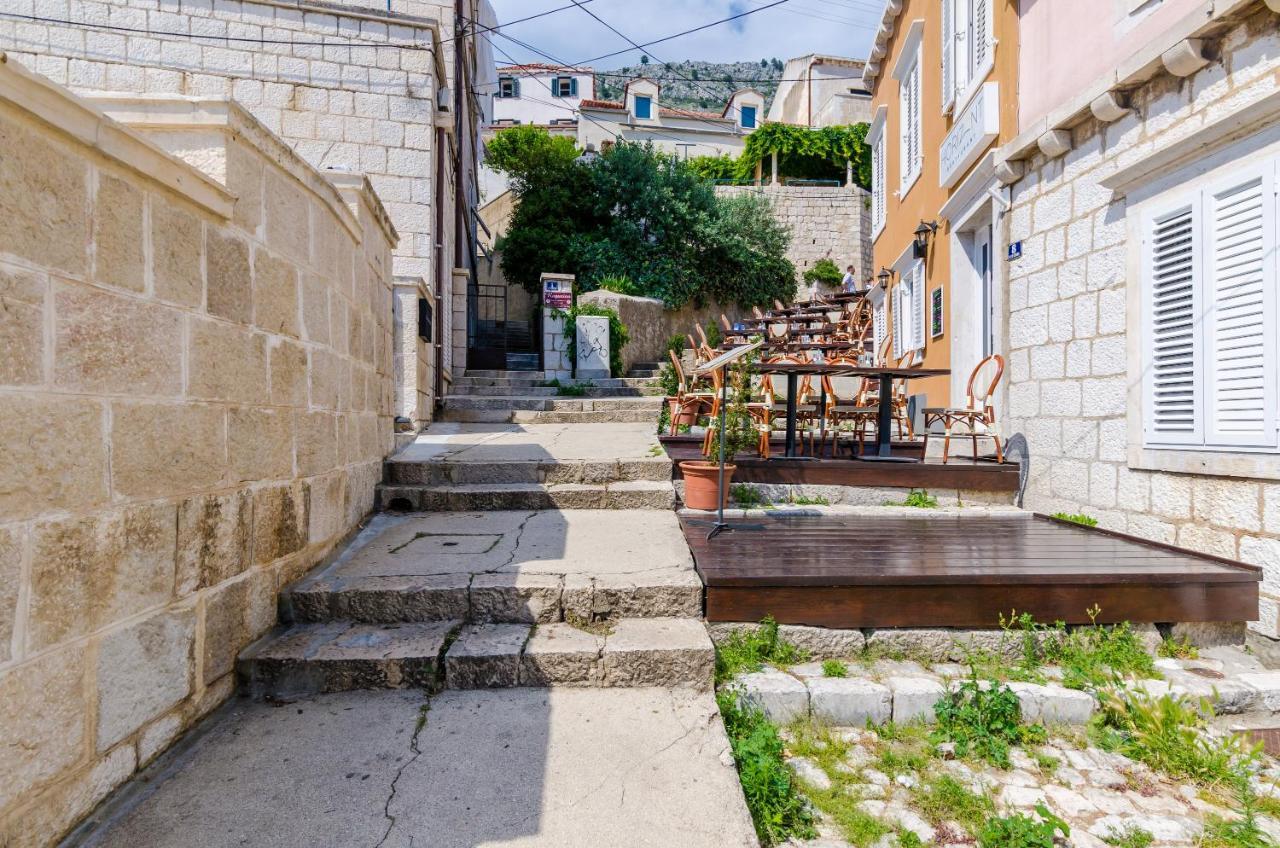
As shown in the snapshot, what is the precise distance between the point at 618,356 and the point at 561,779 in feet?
26.4

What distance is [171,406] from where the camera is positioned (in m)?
1.99

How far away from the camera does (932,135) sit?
770cm

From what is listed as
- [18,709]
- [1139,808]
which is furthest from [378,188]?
[1139,808]

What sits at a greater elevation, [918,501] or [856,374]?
[856,374]

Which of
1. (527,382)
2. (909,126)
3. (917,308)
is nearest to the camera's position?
(917,308)

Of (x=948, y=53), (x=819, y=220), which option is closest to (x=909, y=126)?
(x=948, y=53)

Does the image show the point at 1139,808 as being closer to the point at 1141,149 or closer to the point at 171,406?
the point at 171,406

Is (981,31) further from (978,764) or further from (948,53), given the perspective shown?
(978,764)

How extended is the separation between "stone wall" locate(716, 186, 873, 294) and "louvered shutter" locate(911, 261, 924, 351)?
12255 millimetres

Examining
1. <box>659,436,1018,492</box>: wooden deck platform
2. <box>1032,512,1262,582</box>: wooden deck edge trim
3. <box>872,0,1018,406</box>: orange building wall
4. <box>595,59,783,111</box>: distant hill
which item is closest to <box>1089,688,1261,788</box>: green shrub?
<box>1032,512,1262,582</box>: wooden deck edge trim

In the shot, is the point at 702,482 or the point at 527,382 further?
the point at 527,382

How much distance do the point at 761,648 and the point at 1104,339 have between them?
3.22m

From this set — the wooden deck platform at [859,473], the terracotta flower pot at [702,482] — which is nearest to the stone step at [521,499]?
the terracotta flower pot at [702,482]

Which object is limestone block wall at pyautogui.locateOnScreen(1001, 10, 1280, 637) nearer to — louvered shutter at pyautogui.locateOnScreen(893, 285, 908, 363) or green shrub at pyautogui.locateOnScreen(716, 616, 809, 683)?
green shrub at pyautogui.locateOnScreen(716, 616, 809, 683)
